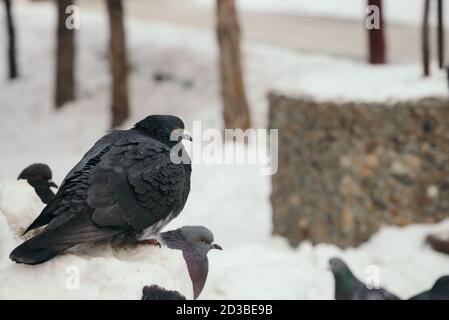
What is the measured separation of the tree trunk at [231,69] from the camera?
38.5 ft

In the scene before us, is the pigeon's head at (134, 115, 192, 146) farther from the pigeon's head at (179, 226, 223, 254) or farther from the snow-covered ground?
the pigeon's head at (179, 226, 223, 254)

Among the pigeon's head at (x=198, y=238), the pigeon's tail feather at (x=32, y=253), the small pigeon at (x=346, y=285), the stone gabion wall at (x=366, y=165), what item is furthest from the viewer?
the stone gabion wall at (x=366, y=165)

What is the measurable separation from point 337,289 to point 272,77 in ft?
29.9

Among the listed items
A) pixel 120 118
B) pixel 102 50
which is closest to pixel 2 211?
pixel 120 118

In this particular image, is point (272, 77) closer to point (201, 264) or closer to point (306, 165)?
point (306, 165)

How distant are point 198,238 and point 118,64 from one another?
32.2 feet

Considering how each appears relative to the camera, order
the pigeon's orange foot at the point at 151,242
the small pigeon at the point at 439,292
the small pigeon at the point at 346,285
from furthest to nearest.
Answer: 1. the small pigeon at the point at 346,285
2. the small pigeon at the point at 439,292
3. the pigeon's orange foot at the point at 151,242

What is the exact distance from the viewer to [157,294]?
254 centimetres

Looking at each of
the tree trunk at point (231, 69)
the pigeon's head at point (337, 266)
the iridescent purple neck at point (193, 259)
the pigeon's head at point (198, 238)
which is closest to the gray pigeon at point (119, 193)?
the iridescent purple neck at point (193, 259)

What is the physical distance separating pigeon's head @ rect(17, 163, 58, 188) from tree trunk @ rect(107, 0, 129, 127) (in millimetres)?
9296

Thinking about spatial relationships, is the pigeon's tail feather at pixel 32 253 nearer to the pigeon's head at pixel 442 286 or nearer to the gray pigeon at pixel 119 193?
the gray pigeon at pixel 119 193

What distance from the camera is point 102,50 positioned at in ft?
59.2

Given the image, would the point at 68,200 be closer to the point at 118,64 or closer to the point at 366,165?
the point at 366,165

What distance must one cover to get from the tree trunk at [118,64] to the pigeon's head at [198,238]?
9.58 m
